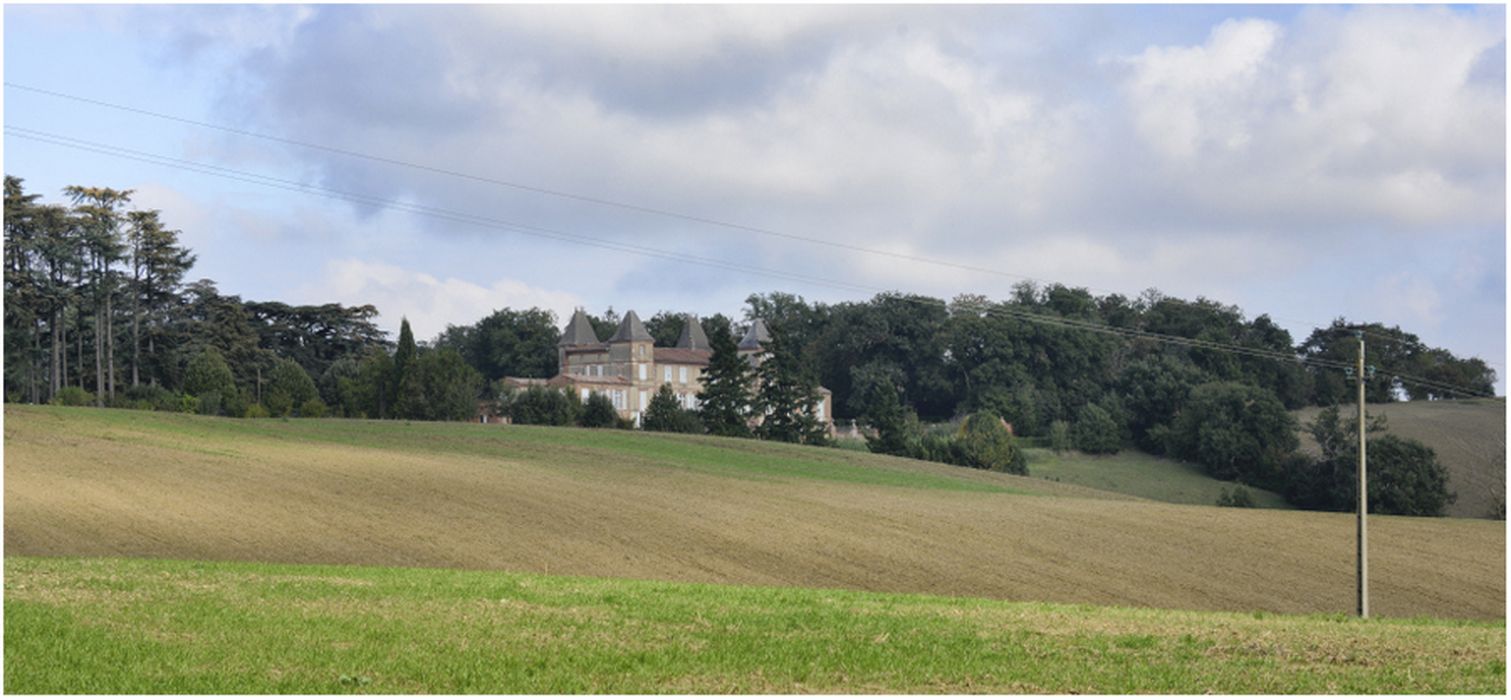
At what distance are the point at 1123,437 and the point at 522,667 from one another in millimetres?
108828

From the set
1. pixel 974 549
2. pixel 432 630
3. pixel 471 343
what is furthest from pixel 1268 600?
pixel 471 343

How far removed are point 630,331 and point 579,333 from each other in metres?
7.04

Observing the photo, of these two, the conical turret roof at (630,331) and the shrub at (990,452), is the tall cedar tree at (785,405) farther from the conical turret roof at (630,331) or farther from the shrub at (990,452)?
the conical turret roof at (630,331)

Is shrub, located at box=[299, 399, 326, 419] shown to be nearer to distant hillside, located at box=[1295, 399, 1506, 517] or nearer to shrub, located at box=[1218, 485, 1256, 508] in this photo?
shrub, located at box=[1218, 485, 1256, 508]

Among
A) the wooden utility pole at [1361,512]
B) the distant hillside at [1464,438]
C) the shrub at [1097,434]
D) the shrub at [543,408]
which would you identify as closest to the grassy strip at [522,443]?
the shrub at [543,408]

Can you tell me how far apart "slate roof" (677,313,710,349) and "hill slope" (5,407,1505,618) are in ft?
286

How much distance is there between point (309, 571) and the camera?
23.8m

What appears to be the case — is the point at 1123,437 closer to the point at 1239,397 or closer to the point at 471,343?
the point at 1239,397

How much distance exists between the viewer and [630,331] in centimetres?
13575

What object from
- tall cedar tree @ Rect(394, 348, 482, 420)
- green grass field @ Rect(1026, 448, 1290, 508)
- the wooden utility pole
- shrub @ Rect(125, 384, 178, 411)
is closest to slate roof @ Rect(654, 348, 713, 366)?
green grass field @ Rect(1026, 448, 1290, 508)

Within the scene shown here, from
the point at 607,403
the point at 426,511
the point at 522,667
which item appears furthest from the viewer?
the point at 607,403

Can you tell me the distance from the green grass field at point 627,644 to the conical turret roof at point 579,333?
11790cm

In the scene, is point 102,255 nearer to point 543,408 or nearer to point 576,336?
point 543,408

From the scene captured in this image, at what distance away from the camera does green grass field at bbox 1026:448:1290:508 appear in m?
94.2
